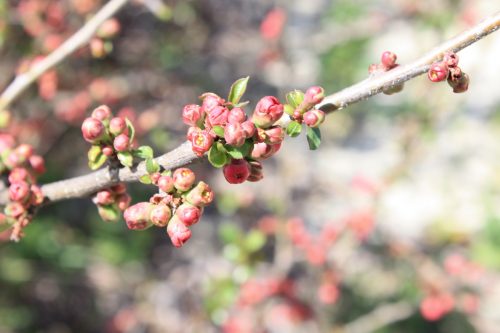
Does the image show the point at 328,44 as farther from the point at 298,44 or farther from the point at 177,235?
the point at 177,235

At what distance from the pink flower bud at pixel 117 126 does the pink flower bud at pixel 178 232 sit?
0.25 meters

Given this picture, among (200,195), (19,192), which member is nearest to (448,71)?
(200,195)

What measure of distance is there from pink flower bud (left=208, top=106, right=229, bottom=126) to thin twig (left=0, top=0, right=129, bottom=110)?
74 cm

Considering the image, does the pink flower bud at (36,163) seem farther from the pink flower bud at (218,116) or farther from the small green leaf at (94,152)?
the pink flower bud at (218,116)

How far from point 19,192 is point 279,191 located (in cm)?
193

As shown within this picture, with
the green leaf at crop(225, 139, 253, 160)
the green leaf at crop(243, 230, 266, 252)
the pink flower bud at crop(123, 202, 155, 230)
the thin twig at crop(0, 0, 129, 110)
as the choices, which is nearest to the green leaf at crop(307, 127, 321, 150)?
the green leaf at crop(225, 139, 253, 160)

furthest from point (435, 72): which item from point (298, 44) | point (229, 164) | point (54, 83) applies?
point (298, 44)

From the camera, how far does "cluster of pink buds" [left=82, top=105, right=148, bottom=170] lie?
1068 millimetres

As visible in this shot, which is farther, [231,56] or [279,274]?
[231,56]

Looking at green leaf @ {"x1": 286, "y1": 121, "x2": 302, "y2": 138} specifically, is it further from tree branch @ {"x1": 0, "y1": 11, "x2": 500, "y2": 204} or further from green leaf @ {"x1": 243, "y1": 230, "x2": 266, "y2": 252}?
green leaf @ {"x1": 243, "y1": 230, "x2": 266, "y2": 252}

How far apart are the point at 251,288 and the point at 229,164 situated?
1749 mm

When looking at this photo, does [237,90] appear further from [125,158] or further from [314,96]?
[125,158]

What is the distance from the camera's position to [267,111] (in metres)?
0.96

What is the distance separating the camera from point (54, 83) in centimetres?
235
